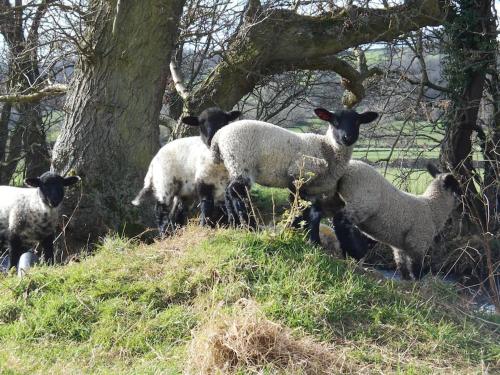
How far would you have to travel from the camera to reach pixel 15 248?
31.1ft

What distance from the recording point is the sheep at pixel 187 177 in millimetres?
8375

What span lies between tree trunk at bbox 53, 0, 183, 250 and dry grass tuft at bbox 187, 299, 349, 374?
4.78 metres

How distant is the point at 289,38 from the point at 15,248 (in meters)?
5.13

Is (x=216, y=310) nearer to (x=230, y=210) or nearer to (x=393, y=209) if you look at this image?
(x=230, y=210)

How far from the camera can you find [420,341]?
5.91 metres

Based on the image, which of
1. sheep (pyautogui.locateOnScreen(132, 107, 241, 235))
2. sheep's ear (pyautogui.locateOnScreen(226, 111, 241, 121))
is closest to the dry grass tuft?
sheep (pyautogui.locateOnScreen(132, 107, 241, 235))

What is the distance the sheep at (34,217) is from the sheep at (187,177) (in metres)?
1.07

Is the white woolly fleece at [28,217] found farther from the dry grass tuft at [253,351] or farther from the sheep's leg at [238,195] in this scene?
the dry grass tuft at [253,351]

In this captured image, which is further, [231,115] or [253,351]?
[231,115]

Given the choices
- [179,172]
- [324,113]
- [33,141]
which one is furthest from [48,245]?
[33,141]

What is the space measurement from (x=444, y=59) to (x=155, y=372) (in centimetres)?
909

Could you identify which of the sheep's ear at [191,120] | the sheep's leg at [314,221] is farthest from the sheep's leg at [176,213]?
the sheep's leg at [314,221]

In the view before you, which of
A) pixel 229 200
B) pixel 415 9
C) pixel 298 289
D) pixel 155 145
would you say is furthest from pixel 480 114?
pixel 298 289

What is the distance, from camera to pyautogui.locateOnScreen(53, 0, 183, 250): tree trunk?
979cm
